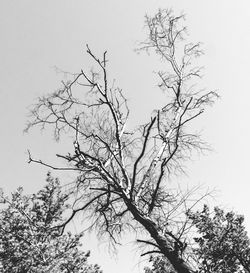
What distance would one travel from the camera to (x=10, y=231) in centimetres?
1752

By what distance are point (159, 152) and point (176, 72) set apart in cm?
280

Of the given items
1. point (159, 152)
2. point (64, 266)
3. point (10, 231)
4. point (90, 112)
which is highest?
point (10, 231)

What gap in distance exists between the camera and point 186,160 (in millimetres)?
6770

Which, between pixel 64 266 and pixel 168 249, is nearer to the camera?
pixel 168 249

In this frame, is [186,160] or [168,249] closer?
[168,249]

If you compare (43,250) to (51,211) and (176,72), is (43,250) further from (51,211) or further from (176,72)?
(176,72)

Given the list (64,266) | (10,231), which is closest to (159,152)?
(64,266)

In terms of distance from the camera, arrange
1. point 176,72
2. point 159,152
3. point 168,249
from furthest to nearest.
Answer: point 176,72 < point 159,152 < point 168,249

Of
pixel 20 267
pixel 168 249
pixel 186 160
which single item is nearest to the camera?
pixel 168 249

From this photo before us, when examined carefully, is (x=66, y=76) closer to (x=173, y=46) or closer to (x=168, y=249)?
(x=173, y=46)

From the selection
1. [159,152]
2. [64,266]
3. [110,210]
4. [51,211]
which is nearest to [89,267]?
[64,266]

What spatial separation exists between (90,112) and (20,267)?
1234cm

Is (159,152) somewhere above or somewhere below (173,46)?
below

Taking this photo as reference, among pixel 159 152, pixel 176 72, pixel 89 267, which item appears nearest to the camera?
pixel 159 152
